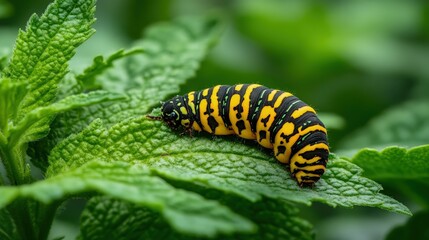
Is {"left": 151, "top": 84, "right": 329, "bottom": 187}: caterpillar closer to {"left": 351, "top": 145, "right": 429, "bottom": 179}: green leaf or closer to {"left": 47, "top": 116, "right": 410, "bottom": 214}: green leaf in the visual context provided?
{"left": 47, "top": 116, "right": 410, "bottom": 214}: green leaf

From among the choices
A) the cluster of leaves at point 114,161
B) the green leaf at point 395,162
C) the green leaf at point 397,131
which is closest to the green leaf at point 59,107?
the cluster of leaves at point 114,161

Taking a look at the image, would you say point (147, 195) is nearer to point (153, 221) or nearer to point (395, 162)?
point (153, 221)

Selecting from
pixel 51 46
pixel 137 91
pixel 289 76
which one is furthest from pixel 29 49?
pixel 289 76

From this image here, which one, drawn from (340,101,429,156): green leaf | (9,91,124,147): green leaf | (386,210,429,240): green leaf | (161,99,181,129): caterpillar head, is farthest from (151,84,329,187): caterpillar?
(340,101,429,156): green leaf

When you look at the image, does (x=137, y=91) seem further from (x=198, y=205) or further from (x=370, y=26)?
(x=370, y=26)

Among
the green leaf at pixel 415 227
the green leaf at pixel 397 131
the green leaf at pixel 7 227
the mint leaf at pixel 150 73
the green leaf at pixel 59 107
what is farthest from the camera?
the green leaf at pixel 397 131

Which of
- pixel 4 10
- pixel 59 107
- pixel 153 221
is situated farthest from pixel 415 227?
pixel 4 10

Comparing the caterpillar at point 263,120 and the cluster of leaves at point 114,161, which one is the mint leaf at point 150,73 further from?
the caterpillar at point 263,120
